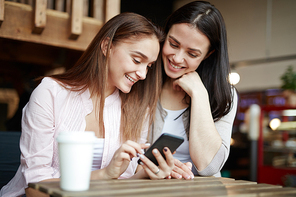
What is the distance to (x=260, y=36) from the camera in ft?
22.1

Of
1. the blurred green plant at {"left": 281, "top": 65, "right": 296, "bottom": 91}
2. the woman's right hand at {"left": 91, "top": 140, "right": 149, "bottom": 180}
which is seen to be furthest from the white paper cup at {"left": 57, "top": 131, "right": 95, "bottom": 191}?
the blurred green plant at {"left": 281, "top": 65, "right": 296, "bottom": 91}

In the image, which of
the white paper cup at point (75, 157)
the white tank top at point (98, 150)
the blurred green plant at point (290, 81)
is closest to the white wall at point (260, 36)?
the blurred green plant at point (290, 81)

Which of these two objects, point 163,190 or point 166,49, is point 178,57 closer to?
point 166,49

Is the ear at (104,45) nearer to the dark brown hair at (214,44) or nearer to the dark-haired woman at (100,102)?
the dark-haired woman at (100,102)

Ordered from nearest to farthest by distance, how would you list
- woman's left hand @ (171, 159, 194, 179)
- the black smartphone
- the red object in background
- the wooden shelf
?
the black smartphone → woman's left hand @ (171, 159, 194, 179) → the wooden shelf → the red object in background

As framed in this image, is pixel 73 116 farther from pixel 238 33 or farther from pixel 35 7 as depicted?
pixel 238 33

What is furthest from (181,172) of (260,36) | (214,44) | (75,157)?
(260,36)

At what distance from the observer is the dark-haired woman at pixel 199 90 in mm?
1496

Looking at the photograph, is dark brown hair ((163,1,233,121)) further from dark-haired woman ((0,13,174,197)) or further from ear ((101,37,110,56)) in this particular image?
ear ((101,37,110,56))

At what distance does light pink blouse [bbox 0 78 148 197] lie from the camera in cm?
121

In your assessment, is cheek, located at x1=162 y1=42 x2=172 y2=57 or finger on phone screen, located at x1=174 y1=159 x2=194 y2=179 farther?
cheek, located at x1=162 y1=42 x2=172 y2=57

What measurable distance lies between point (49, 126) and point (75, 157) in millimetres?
590

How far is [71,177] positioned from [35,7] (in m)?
1.84

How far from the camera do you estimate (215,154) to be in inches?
58.7
